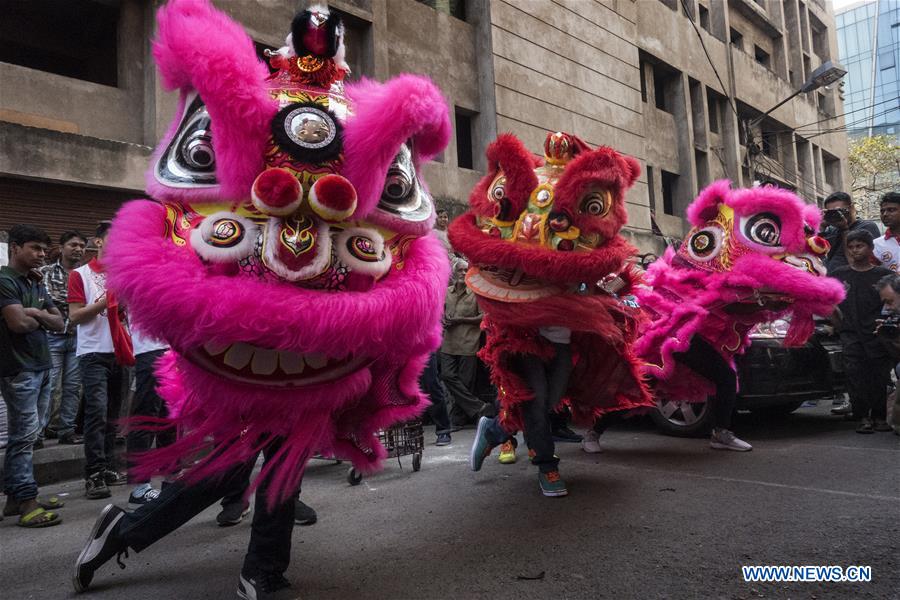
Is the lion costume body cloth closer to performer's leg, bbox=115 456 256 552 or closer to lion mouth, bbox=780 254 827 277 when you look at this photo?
lion mouth, bbox=780 254 827 277

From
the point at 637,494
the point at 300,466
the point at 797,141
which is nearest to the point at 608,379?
the point at 637,494

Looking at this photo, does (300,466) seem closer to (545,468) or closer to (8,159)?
(545,468)

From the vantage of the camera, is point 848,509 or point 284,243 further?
point 848,509

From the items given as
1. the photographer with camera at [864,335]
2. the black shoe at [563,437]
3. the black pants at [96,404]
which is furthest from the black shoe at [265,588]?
the photographer with camera at [864,335]

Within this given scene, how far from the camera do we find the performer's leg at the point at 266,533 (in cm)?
217

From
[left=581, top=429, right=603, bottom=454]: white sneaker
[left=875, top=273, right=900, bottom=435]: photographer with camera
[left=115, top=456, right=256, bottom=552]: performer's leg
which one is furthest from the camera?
[left=581, top=429, right=603, bottom=454]: white sneaker

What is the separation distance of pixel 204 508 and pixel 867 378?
5.29 metres

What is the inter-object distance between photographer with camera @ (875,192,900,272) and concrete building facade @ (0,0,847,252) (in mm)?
6811

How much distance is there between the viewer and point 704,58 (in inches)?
767

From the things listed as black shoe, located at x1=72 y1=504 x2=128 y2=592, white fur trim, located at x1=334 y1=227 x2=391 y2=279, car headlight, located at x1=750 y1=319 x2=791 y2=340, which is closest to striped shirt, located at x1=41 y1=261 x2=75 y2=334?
black shoe, located at x1=72 y1=504 x2=128 y2=592

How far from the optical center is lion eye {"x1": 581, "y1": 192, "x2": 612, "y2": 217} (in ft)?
11.4

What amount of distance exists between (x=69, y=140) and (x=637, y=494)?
7.22 m

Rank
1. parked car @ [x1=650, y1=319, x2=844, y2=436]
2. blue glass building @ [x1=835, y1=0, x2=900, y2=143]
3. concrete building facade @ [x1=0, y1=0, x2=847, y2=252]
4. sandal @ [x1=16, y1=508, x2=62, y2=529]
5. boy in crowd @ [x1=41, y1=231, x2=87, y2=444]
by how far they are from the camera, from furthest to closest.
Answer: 1. blue glass building @ [x1=835, y1=0, x2=900, y2=143]
2. concrete building facade @ [x1=0, y1=0, x2=847, y2=252]
3. parked car @ [x1=650, y1=319, x2=844, y2=436]
4. boy in crowd @ [x1=41, y1=231, x2=87, y2=444]
5. sandal @ [x1=16, y1=508, x2=62, y2=529]

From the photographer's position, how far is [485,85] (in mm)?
12047
